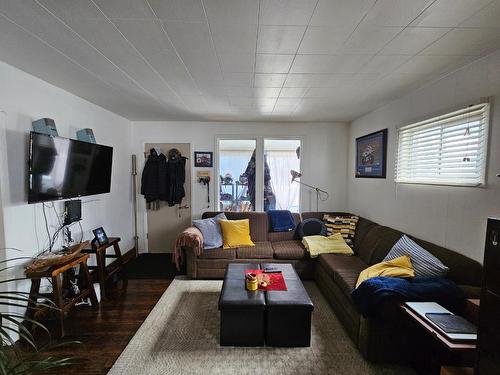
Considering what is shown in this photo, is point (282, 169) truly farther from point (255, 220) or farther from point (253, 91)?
point (253, 91)

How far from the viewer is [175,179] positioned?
419 centimetres

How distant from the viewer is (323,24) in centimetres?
149

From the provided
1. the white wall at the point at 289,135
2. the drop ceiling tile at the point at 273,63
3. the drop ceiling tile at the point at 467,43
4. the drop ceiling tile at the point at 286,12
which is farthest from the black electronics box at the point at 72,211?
the drop ceiling tile at the point at 467,43

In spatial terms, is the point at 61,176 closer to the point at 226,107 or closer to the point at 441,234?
the point at 226,107

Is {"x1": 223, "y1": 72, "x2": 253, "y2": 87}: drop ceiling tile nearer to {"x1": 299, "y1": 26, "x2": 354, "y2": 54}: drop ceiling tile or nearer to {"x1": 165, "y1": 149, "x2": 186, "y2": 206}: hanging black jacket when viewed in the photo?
{"x1": 299, "y1": 26, "x2": 354, "y2": 54}: drop ceiling tile

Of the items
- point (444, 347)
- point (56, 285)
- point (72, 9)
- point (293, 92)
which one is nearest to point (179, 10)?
point (72, 9)

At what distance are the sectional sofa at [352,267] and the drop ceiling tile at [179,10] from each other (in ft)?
7.45

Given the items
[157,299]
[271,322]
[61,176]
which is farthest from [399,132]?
[61,176]

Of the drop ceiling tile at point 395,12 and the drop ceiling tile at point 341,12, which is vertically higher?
the drop ceiling tile at point 395,12

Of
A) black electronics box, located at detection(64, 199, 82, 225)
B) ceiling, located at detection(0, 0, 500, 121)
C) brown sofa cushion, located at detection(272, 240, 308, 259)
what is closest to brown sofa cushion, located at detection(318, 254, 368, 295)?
brown sofa cushion, located at detection(272, 240, 308, 259)

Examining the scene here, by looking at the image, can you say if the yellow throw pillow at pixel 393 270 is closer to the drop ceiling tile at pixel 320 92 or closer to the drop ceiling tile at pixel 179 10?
the drop ceiling tile at pixel 320 92

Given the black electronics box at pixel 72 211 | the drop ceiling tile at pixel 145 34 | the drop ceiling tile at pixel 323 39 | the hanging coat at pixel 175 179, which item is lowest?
the black electronics box at pixel 72 211

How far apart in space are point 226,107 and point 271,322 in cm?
259

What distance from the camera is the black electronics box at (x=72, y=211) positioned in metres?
2.64
